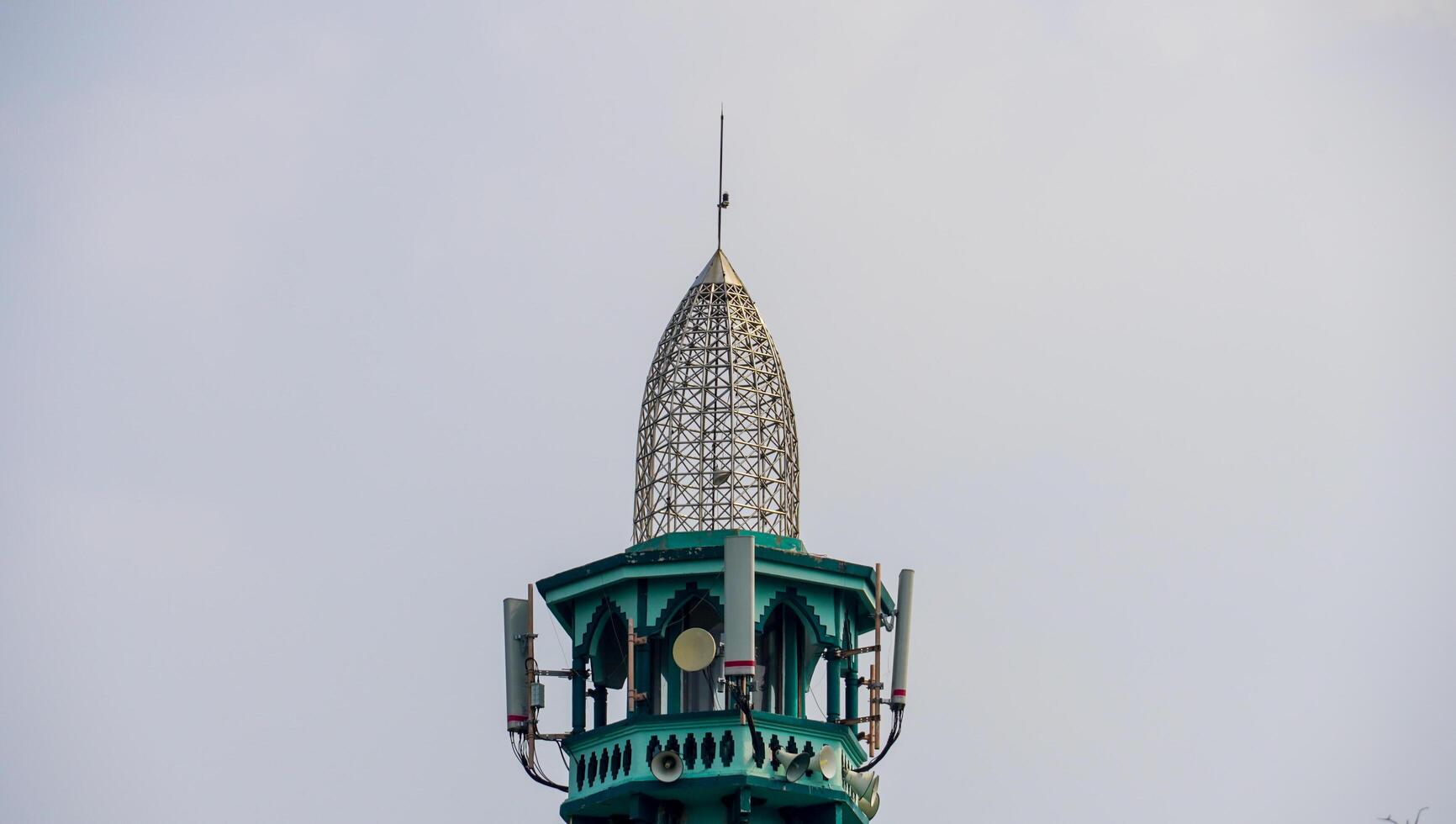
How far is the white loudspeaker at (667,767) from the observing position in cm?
6838

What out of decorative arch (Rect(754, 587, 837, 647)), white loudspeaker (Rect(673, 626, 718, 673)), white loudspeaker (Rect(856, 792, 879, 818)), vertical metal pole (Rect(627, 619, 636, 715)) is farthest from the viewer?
white loudspeaker (Rect(856, 792, 879, 818))

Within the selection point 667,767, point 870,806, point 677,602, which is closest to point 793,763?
point 667,767

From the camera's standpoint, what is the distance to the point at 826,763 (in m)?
68.9

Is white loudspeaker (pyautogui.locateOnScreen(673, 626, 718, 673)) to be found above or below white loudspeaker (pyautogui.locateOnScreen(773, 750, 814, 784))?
above

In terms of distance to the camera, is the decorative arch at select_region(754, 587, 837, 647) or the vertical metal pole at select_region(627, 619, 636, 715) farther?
the decorative arch at select_region(754, 587, 837, 647)

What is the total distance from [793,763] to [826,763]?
667 mm

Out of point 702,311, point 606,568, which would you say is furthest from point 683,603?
point 702,311

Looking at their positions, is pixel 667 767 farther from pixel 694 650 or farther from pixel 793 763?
pixel 793 763

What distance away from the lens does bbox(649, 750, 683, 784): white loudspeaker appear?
68375 millimetres

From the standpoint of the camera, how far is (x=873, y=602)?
71.5m

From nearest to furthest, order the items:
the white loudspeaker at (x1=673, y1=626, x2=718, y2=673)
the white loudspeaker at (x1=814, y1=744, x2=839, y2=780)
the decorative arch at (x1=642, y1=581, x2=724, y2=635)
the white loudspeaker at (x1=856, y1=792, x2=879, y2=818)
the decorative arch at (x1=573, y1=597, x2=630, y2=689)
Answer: the white loudspeaker at (x1=673, y1=626, x2=718, y2=673) < the white loudspeaker at (x1=814, y1=744, x2=839, y2=780) < the decorative arch at (x1=642, y1=581, x2=724, y2=635) < the white loudspeaker at (x1=856, y1=792, x2=879, y2=818) < the decorative arch at (x1=573, y1=597, x2=630, y2=689)

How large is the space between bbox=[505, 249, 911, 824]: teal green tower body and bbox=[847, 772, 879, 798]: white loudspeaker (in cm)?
4

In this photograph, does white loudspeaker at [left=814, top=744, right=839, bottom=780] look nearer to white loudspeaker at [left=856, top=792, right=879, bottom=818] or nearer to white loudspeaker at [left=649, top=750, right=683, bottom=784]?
white loudspeaker at [left=856, top=792, right=879, bottom=818]

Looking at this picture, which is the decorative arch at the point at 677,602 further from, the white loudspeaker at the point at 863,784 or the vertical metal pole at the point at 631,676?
the white loudspeaker at the point at 863,784
